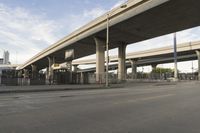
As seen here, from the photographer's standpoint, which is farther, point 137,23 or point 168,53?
point 168,53

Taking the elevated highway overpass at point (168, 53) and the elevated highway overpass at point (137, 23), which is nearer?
the elevated highway overpass at point (137, 23)

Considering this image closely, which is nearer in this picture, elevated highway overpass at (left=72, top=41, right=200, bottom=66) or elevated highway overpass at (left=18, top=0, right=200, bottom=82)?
elevated highway overpass at (left=18, top=0, right=200, bottom=82)

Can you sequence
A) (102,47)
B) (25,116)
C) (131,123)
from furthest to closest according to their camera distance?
(102,47)
(25,116)
(131,123)

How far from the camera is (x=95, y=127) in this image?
764 centimetres

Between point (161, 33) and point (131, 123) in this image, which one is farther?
point (161, 33)

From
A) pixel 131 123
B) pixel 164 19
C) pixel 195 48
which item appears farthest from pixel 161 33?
pixel 131 123

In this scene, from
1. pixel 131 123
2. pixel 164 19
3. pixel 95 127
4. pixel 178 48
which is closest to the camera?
pixel 95 127

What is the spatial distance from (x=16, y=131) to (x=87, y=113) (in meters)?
3.63

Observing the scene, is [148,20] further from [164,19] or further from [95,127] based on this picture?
[95,127]

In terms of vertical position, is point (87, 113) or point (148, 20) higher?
point (148, 20)

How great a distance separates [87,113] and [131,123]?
2297 millimetres

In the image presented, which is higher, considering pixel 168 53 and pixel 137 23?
pixel 137 23

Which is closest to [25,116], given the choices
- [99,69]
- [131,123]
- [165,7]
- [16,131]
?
[16,131]

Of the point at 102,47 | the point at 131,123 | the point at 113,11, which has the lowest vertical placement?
the point at 131,123
